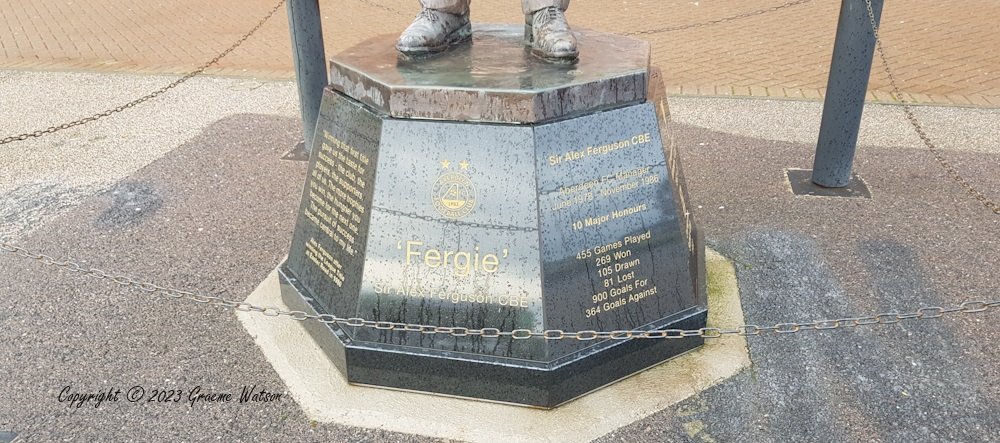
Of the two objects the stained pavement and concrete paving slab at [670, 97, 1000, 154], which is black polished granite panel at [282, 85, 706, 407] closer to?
the stained pavement

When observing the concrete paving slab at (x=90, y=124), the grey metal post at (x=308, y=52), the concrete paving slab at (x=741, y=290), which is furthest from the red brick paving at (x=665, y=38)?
the grey metal post at (x=308, y=52)

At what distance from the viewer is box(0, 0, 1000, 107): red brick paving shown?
21.6ft

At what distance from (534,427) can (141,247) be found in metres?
2.44

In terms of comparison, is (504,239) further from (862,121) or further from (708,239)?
(862,121)

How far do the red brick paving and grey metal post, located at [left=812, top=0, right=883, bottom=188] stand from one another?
1.95 meters

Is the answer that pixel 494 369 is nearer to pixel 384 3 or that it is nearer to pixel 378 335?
pixel 378 335

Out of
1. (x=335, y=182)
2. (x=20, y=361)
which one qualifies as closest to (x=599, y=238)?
(x=335, y=182)

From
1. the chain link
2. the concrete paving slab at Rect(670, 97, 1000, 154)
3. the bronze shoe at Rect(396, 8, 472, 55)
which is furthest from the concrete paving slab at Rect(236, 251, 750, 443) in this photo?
the concrete paving slab at Rect(670, 97, 1000, 154)

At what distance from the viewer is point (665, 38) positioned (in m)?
8.06

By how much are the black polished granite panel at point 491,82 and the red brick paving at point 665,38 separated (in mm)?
3746

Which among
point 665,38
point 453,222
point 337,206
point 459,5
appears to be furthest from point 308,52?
point 665,38

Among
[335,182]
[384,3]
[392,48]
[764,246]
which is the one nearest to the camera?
[335,182]

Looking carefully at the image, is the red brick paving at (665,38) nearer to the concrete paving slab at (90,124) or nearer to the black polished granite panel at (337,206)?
the concrete paving slab at (90,124)

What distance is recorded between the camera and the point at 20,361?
9.64 ft
